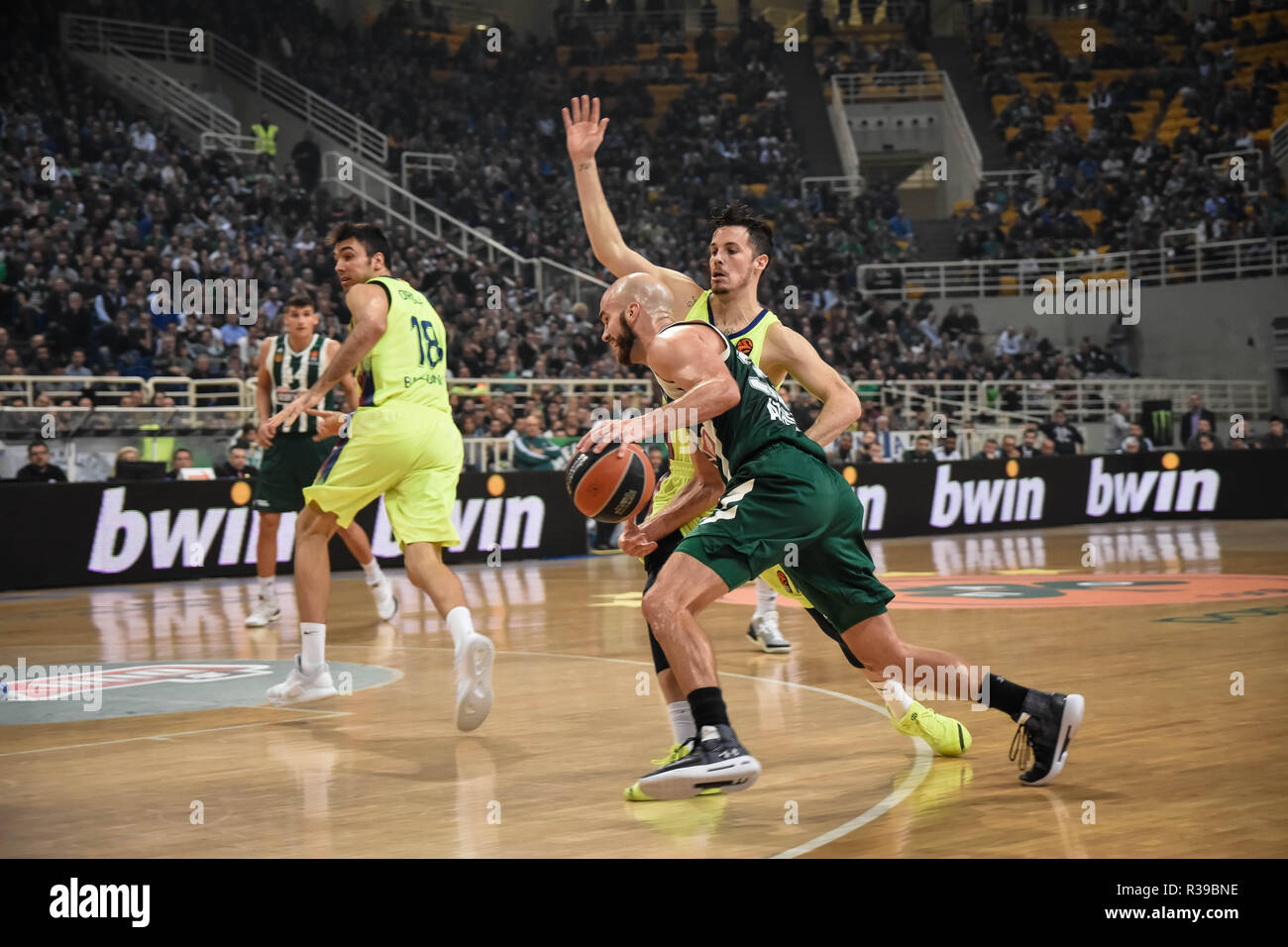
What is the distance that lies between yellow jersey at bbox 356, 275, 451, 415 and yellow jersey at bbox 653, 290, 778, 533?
152 centimetres

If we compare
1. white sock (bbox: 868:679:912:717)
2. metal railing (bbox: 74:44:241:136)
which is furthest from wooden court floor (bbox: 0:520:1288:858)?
metal railing (bbox: 74:44:241:136)

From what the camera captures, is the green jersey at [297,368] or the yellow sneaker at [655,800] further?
the green jersey at [297,368]

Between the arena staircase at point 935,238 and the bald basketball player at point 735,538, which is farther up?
the arena staircase at point 935,238

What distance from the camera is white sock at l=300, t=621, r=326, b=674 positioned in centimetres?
693

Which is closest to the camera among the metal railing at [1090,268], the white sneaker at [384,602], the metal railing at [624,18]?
the white sneaker at [384,602]

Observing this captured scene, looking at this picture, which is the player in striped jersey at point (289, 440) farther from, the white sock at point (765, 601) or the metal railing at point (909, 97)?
the metal railing at point (909, 97)

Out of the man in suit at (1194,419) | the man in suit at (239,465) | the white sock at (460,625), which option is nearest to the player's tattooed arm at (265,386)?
the white sock at (460,625)

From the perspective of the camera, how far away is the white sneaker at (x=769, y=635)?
28.8 feet

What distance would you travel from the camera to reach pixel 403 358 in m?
6.86

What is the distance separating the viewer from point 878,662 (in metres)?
5.19

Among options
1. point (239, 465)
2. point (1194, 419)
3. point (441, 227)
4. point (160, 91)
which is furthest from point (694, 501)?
point (160, 91)

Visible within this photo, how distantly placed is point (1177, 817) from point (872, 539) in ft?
48.4

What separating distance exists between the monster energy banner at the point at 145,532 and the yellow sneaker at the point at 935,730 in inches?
322
